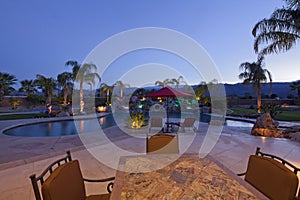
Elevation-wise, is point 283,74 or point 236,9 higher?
point 236,9

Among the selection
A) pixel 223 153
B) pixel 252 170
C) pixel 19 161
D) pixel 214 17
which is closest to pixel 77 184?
pixel 252 170

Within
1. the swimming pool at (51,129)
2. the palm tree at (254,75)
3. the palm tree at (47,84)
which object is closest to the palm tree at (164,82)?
the palm tree at (254,75)

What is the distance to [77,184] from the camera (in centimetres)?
149

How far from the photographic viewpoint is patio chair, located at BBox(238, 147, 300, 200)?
3.95 feet

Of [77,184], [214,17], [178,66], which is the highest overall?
[214,17]

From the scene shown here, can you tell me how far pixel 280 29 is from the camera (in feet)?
20.2

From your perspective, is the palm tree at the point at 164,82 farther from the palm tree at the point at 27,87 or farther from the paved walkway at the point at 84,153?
the palm tree at the point at 27,87

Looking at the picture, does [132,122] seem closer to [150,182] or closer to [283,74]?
[150,182]

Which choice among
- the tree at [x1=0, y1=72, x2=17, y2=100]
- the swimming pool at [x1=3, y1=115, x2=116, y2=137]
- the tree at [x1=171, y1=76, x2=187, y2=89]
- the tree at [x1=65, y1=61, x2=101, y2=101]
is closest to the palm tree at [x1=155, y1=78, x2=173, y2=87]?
the tree at [x1=171, y1=76, x2=187, y2=89]

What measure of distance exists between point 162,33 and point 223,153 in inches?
169

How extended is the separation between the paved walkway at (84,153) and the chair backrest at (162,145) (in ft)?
3.28

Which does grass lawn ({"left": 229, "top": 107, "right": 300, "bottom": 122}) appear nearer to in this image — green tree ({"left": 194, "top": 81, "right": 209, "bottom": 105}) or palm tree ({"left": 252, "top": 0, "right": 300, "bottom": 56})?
green tree ({"left": 194, "top": 81, "right": 209, "bottom": 105})

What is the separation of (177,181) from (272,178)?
0.72m

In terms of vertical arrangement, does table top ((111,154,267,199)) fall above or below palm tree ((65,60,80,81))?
below
